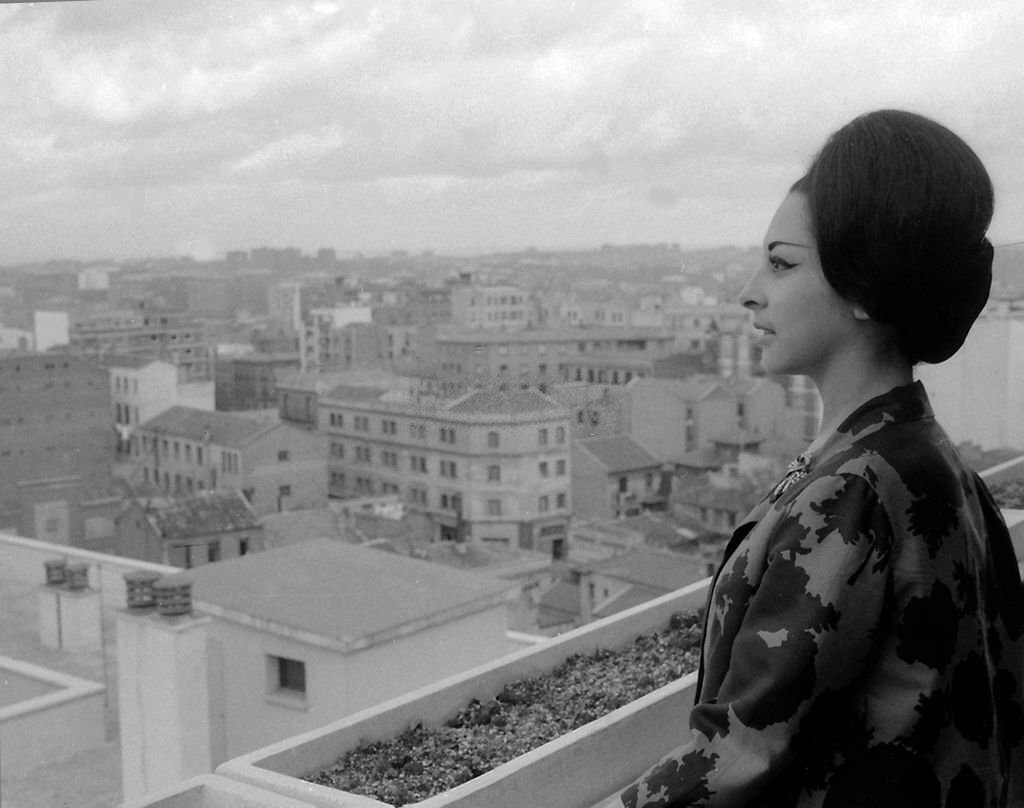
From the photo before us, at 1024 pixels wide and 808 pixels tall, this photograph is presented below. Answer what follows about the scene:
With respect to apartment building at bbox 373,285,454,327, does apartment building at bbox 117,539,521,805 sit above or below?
below

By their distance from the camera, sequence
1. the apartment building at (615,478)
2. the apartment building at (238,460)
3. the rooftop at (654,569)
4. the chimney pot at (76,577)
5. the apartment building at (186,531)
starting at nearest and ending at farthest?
the chimney pot at (76,577) → the rooftop at (654,569) → the apartment building at (186,531) → the apartment building at (238,460) → the apartment building at (615,478)

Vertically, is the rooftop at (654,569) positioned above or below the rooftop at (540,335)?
below

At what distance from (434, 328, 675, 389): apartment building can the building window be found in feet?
27.4

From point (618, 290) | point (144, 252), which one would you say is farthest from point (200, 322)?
point (144, 252)

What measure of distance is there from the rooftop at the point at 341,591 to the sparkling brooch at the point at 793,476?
7.14ft

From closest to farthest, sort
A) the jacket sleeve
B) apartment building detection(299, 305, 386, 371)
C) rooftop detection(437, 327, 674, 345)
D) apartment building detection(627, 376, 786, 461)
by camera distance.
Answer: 1. the jacket sleeve
2. apartment building detection(627, 376, 786, 461)
3. rooftop detection(437, 327, 674, 345)
4. apartment building detection(299, 305, 386, 371)

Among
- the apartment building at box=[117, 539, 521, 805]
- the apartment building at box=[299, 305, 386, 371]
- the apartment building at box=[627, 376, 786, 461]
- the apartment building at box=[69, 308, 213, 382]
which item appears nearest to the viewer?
the apartment building at box=[117, 539, 521, 805]

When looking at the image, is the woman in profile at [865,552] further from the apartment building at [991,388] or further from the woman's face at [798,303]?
the apartment building at [991,388]

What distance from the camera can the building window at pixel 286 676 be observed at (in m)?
2.84

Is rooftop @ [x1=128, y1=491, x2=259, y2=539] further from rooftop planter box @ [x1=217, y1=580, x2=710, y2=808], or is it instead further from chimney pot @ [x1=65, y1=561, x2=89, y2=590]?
rooftop planter box @ [x1=217, y1=580, x2=710, y2=808]

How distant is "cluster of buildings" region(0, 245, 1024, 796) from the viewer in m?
2.85

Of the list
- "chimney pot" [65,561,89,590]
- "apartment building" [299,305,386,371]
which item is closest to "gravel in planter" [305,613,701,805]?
"chimney pot" [65,561,89,590]

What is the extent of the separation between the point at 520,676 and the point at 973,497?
106 centimetres

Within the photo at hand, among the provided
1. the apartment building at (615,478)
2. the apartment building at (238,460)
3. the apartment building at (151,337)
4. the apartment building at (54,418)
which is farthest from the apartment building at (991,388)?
the apartment building at (151,337)
